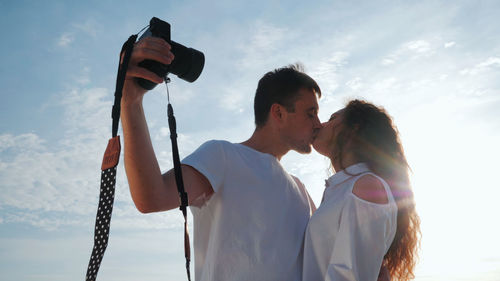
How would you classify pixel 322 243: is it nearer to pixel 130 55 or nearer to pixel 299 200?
pixel 299 200

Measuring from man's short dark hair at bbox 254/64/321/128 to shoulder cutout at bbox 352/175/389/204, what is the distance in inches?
53.9

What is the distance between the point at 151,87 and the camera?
2355 mm

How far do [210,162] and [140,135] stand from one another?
0.74 metres

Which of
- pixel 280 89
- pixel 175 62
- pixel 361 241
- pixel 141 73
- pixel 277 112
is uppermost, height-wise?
pixel 280 89

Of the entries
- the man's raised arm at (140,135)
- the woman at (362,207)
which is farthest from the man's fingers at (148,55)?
the woman at (362,207)

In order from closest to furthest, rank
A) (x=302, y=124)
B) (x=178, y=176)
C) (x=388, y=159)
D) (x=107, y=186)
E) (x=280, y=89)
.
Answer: (x=107, y=186) < (x=178, y=176) < (x=388, y=159) < (x=302, y=124) < (x=280, y=89)

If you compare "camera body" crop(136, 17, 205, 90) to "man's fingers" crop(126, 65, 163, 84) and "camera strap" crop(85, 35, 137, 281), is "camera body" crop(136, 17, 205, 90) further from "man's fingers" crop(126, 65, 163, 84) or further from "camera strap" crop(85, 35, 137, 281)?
"camera strap" crop(85, 35, 137, 281)

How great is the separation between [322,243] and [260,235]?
435 mm

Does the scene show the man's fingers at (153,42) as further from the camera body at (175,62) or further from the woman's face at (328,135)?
the woman's face at (328,135)

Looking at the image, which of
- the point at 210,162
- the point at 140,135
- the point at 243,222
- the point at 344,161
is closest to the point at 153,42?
Answer: the point at 140,135

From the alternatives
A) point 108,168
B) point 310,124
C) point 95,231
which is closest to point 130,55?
point 108,168

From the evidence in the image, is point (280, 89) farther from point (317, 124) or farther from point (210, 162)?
point (210, 162)

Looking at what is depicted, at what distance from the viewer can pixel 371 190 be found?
2883mm

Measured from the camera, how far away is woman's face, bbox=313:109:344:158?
3918 millimetres
